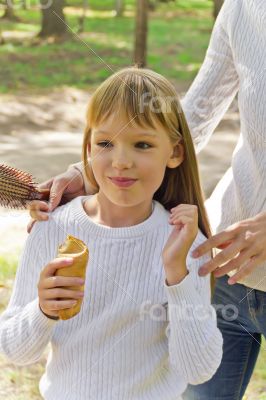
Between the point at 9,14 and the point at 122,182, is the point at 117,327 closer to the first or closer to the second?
the point at 122,182

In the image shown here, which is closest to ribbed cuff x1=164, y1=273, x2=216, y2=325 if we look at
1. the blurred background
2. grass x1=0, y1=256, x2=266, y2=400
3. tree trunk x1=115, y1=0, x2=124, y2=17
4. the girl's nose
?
the girl's nose

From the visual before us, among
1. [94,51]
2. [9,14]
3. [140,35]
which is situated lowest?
[9,14]

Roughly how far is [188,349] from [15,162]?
533 cm

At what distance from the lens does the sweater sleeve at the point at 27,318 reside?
1.51m

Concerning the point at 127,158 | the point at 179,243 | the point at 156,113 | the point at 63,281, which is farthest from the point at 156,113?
the point at 63,281

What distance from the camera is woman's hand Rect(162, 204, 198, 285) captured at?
4.80 ft

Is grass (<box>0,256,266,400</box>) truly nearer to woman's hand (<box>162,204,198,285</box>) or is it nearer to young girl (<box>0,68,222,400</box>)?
young girl (<box>0,68,222,400</box>)

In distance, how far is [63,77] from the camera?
11.4 meters

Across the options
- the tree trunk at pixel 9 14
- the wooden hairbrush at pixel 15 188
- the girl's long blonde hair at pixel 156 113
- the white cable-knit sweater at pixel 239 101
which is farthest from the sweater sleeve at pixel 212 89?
the tree trunk at pixel 9 14

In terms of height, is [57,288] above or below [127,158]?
below

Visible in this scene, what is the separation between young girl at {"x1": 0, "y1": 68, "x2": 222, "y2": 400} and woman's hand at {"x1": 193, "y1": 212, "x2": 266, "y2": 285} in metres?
0.04

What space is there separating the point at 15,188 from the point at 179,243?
0.33m

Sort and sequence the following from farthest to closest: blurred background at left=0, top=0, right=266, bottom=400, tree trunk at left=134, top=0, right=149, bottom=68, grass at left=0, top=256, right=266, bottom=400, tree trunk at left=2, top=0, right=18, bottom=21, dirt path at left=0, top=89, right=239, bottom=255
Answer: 1. tree trunk at left=2, top=0, right=18, bottom=21
2. tree trunk at left=134, top=0, right=149, bottom=68
3. dirt path at left=0, top=89, right=239, bottom=255
4. blurred background at left=0, top=0, right=266, bottom=400
5. grass at left=0, top=256, right=266, bottom=400

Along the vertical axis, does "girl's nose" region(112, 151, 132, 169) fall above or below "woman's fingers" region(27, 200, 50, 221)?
above
